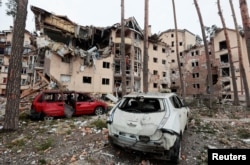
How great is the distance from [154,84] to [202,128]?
23778mm

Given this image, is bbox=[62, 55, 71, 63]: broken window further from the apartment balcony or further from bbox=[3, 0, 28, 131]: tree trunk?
bbox=[3, 0, 28, 131]: tree trunk

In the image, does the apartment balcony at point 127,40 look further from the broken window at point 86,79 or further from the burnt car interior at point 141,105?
the burnt car interior at point 141,105

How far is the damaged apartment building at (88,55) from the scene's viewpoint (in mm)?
21859

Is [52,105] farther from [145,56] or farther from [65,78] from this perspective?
[65,78]

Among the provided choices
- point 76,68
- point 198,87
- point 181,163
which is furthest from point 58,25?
point 198,87

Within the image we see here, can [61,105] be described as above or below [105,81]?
below

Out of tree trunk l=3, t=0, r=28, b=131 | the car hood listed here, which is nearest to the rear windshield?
the car hood

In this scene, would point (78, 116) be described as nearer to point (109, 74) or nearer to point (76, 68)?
point (76, 68)

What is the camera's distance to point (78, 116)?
1103 centimetres

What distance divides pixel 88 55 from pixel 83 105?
45.0ft

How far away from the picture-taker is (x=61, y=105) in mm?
10109

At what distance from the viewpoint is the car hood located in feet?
13.1

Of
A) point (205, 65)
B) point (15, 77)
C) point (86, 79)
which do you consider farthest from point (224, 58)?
point (15, 77)

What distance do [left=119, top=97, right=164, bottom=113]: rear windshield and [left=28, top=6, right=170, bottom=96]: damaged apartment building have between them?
18.0 metres
